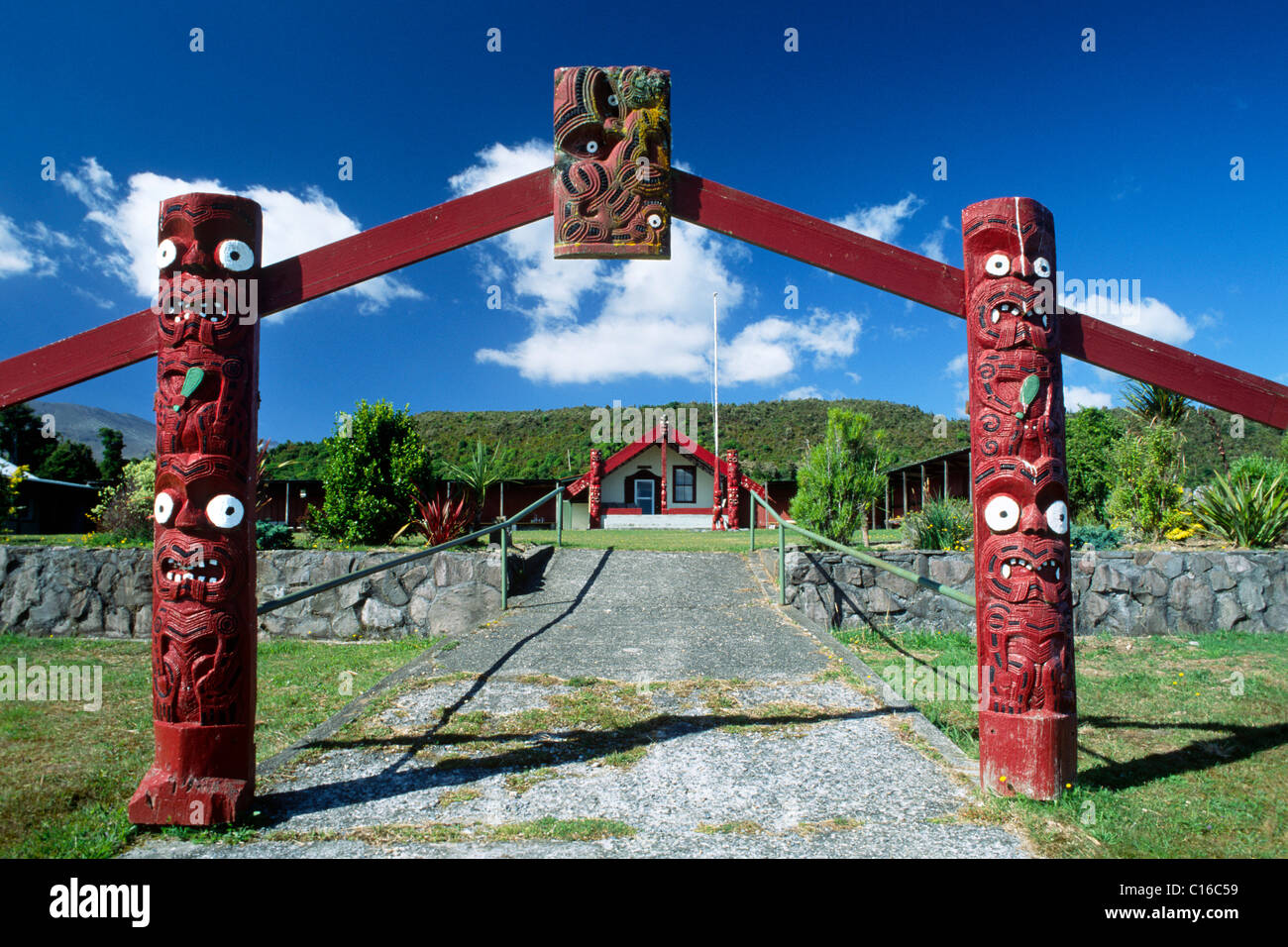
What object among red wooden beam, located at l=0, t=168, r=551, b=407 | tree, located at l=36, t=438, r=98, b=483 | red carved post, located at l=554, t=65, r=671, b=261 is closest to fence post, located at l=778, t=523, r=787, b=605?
red carved post, located at l=554, t=65, r=671, b=261

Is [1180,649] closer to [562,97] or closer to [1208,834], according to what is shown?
[1208,834]

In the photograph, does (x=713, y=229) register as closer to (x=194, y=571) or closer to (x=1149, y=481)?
(x=194, y=571)

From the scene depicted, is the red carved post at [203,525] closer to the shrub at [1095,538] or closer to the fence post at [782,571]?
the fence post at [782,571]

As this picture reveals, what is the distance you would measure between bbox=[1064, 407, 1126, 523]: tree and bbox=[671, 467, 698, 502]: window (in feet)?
39.2

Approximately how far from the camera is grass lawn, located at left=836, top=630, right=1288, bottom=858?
302 cm

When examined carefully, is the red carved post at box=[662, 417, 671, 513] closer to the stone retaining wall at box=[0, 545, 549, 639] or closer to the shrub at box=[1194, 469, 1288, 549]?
the stone retaining wall at box=[0, 545, 549, 639]

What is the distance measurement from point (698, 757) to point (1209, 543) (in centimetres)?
958

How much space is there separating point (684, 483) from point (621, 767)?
74.1ft

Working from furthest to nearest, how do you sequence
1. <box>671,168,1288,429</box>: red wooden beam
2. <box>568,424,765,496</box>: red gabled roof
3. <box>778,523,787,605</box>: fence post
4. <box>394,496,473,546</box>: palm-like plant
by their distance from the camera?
1. <box>568,424,765,496</box>: red gabled roof
2. <box>394,496,473,546</box>: palm-like plant
3. <box>778,523,787,605</box>: fence post
4. <box>671,168,1288,429</box>: red wooden beam

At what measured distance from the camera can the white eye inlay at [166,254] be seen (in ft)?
10.8

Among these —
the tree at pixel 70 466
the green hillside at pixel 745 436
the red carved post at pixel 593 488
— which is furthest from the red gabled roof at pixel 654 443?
the tree at pixel 70 466

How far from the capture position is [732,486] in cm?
2244

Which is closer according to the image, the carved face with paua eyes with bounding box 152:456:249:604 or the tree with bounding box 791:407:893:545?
the carved face with paua eyes with bounding box 152:456:249:604

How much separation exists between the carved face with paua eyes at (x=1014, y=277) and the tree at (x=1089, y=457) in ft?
50.8
